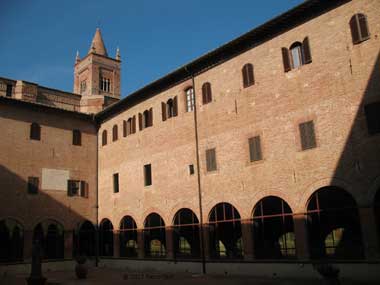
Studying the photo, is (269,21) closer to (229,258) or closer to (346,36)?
(346,36)

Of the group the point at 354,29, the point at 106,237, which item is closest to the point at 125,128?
the point at 106,237

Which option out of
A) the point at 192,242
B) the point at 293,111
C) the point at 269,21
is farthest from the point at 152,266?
the point at 269,21

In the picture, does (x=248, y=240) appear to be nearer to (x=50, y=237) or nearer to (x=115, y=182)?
(x=115, y=182)

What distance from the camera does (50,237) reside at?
22.5 meters

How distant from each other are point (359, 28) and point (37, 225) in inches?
743

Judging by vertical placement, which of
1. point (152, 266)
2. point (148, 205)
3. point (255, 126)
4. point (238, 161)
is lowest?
Result: point (152, 266)

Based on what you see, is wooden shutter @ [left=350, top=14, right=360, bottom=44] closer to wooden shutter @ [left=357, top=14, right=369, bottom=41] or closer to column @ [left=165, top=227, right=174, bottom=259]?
wooden shutter @ [left=357, top=14, right=369, bottom=41]

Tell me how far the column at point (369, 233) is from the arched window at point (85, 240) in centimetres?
1694

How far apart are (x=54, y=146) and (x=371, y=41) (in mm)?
18297

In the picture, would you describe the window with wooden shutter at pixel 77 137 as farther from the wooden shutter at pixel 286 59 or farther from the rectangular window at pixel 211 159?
the wooden shutter at pixel 286 59

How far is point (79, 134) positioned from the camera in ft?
82.5

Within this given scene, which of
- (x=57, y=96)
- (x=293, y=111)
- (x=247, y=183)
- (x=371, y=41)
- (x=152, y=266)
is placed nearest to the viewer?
(x=371, y=41)

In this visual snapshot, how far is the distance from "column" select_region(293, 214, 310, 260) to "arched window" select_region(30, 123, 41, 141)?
15994 millimetres

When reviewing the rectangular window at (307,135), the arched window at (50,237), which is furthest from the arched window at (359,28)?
the arched window at (50,237)
